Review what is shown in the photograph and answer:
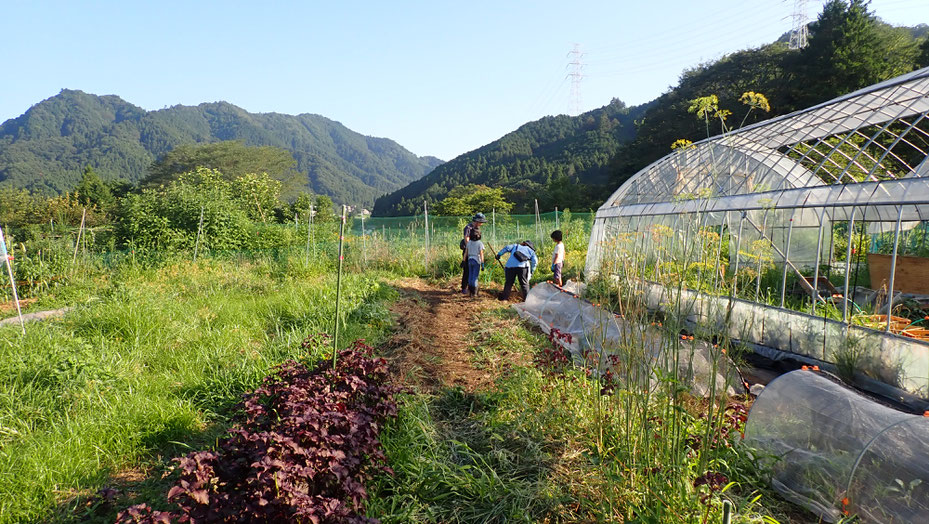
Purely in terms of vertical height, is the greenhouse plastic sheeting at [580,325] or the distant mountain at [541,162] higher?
the distant mountain at [541,162]

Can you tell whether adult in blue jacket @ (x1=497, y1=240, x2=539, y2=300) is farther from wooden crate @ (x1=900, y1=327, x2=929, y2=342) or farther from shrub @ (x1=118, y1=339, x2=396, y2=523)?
shrub @ (x1=118, y1=339, x2=396, y2=523)

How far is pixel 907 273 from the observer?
6543mm

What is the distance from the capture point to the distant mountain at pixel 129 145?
301 ft

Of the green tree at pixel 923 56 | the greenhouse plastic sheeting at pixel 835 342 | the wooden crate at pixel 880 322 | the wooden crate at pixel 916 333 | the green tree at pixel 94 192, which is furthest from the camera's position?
the green tree at pixel 94 192

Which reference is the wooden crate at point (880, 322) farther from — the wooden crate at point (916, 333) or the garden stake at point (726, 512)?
the garden stake at point (726, 512)

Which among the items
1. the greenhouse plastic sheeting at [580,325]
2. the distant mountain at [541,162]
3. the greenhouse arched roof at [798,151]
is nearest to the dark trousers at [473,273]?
the greenhouse plastic sheeting at [580,325]

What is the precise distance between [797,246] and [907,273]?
10.5ft

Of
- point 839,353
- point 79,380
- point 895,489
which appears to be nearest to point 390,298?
point 79,380

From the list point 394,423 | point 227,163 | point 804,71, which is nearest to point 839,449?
point 394,423

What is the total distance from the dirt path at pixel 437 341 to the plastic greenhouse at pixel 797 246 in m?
1.71

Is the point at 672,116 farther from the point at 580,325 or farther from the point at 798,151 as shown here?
the point at 580,325

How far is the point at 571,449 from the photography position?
9.66 ft

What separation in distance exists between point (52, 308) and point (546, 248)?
417 inches

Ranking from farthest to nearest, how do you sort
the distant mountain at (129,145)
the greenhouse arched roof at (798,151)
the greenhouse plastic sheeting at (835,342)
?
the distant mountain at (129,145)
the greenhouse arched roof at (798,151)
the greenhouse plastic sheeting at (835,342)
